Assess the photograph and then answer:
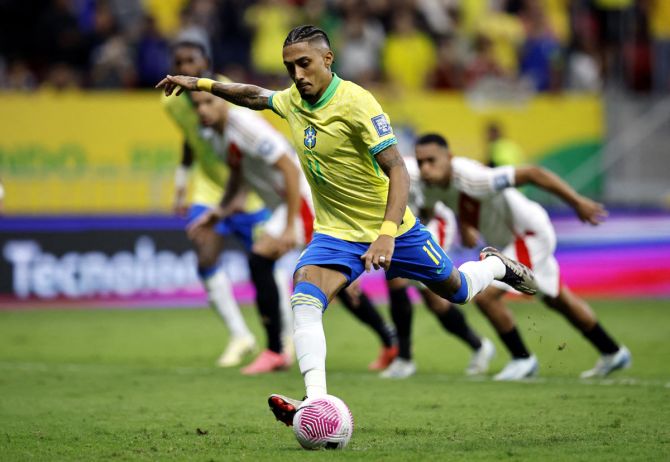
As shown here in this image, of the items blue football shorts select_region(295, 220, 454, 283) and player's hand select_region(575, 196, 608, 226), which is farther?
player's hand select_region(575, 196, 608, 226)

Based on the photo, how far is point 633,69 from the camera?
21.4 metres

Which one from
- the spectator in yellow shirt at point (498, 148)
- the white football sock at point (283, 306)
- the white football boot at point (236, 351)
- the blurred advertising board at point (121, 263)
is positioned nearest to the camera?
the white football sock at point (283, 306)

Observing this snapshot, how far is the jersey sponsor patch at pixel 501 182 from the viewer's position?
992cm

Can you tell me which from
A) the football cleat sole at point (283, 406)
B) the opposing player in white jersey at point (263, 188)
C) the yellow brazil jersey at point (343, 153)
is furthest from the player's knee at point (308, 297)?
the opposing player in white jersey at point (263, 188)

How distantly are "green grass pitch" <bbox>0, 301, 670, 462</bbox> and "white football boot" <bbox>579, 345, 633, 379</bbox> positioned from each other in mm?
86

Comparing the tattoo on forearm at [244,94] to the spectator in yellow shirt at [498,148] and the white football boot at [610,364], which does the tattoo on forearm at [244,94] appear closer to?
the white football boot at [610,364]

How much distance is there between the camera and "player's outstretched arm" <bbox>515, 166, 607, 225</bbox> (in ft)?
31.6

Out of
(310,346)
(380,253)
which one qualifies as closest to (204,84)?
(380,253)

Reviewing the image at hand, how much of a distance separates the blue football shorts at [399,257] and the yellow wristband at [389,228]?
453 mm

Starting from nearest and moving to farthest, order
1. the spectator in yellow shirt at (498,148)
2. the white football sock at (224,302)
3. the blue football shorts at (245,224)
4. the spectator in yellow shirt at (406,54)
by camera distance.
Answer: the blue football shorts at (245,224)
the white football sock at (224,302)
the spectator in yellow shirt at (498,148)
the spectator in yellow shirt at (406,54)

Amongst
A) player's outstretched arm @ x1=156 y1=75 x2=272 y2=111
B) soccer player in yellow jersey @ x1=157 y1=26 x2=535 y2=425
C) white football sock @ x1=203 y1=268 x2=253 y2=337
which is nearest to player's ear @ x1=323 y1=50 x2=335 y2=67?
soccer player in yellow jersey @ x1=157 y1=26 x2=535 y2=425

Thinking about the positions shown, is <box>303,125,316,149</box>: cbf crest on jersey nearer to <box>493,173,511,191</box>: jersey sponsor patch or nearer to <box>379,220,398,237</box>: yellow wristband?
<box>379,220,398,237</box>: yellow wristband

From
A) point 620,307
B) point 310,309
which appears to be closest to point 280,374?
point 310,309

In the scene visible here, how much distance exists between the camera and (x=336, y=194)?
757 centimetres
